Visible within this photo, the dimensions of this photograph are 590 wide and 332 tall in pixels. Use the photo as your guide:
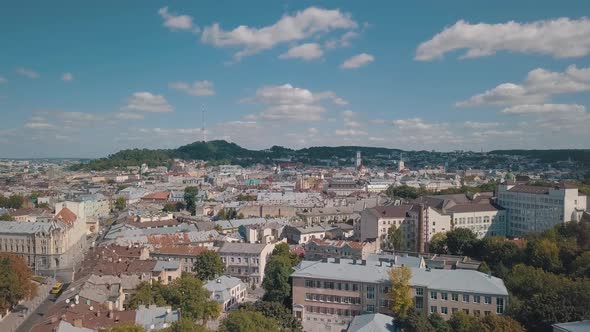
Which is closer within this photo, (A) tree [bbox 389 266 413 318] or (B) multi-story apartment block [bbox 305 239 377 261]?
(A) tree [bbox 389 266 413 318]

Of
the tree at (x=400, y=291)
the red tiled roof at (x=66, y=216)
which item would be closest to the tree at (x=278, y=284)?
the tree at (x=400, y=291)

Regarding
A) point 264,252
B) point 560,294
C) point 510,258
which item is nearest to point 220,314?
point 264,252

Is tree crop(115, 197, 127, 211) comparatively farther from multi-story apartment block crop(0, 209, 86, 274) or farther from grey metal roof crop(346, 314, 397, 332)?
grey metal roof crop(346, 314, 397, 332)

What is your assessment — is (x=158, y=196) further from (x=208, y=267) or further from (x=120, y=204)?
(x=208, y=267)

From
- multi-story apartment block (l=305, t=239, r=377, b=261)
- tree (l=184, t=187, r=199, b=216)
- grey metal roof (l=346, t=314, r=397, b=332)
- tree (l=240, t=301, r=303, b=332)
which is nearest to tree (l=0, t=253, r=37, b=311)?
tree (l=240, t=301, r=303, b=332)

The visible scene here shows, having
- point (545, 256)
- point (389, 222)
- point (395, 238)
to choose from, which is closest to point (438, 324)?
point (545, 256)

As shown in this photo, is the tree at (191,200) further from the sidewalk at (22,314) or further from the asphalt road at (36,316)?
the asphalt road at (36,316)
